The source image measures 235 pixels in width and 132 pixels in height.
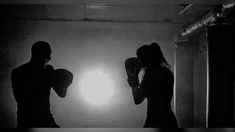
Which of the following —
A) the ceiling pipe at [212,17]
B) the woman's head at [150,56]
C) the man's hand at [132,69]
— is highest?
the ceiling pipe at [212,17]

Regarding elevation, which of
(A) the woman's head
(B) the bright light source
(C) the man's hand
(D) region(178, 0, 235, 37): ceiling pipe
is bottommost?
(B) the bright light source

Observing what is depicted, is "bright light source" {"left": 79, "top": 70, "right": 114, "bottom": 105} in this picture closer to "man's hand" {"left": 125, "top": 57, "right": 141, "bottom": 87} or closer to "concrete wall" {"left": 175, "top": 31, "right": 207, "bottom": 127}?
"concrete wall" {"left": 175, "top": 31, "right": 207, "bottom": 127}

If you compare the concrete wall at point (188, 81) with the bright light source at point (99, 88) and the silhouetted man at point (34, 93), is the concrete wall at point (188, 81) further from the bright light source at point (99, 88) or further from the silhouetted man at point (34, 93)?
the silhouetted man at point (34, 93)

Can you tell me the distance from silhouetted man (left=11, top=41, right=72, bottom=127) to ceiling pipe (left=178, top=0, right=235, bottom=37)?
8.01ft

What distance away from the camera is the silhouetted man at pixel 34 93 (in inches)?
108

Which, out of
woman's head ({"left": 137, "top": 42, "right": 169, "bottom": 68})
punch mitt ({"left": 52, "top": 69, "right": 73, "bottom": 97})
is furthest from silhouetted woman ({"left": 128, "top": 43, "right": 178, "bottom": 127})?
punch mitt ({"left": 52, "top": 69, "right": 73, "bottom": 97})

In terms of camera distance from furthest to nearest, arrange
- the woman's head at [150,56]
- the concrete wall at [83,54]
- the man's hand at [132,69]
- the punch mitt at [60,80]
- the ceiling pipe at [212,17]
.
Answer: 1. the concrete wall at [83,54]
2. the ceiling pipe at [212,17]
3. the punch mitt at [60,80]
4. the man's hand at [132,69]
5. the woman's head at [150,56]

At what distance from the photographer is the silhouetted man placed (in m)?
2.74

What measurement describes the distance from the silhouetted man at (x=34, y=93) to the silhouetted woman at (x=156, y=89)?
0.91m

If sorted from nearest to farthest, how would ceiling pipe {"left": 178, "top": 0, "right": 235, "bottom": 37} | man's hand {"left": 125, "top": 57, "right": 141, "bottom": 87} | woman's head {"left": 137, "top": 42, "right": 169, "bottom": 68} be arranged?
woman's head {"left": 137, "top": 42, "right": 169, "bottom": 68} < man's hand {"left": 125, "top": 57, "right": 141, "bottom": 87} < ceiling pipe {"left": 178, "top": 0, "right": 235, "bottom": 37}

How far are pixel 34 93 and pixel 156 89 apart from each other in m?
1.21

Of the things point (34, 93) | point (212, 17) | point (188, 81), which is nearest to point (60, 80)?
point (34, 93)

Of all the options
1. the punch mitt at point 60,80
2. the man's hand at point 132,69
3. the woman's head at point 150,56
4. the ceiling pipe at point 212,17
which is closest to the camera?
A: the woman's head at point 150,56

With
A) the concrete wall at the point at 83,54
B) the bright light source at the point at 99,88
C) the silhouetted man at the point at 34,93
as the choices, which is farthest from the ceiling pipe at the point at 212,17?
the silhouetted man at the point at 34,93
